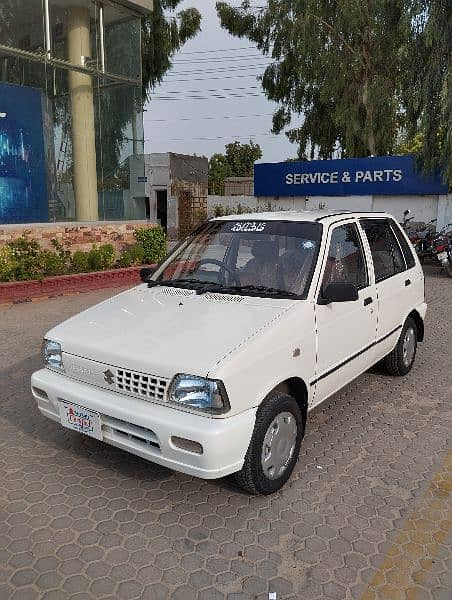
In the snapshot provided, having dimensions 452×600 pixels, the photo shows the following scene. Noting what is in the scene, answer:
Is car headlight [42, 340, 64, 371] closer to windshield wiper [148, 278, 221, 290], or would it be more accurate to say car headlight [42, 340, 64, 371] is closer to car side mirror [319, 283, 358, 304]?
windshield wiper [148, 278, 221, 290]

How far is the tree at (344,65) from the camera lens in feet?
64.2

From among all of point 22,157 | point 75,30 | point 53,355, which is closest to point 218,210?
point 75,30

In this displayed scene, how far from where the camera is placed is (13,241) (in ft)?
32.3

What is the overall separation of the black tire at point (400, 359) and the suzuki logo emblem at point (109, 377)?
3.08 m

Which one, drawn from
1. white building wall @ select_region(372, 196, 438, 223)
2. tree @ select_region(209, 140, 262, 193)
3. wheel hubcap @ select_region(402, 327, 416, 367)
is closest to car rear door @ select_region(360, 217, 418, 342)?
wheel hubcap @ select_region(402, 327, 416, 367)

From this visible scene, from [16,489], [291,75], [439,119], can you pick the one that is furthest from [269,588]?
[291,75]

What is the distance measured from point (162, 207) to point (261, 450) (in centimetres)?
2296

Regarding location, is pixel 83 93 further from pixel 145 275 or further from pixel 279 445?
pixel 279 445

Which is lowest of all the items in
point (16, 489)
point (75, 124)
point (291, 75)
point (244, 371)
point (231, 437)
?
point (16, 489)

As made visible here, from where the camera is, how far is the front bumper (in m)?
2.63

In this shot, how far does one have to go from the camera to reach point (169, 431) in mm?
2682

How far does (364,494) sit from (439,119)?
14735mm

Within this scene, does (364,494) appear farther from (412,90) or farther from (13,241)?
(412,90)

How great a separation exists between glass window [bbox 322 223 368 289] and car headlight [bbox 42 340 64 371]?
73.9 inches
